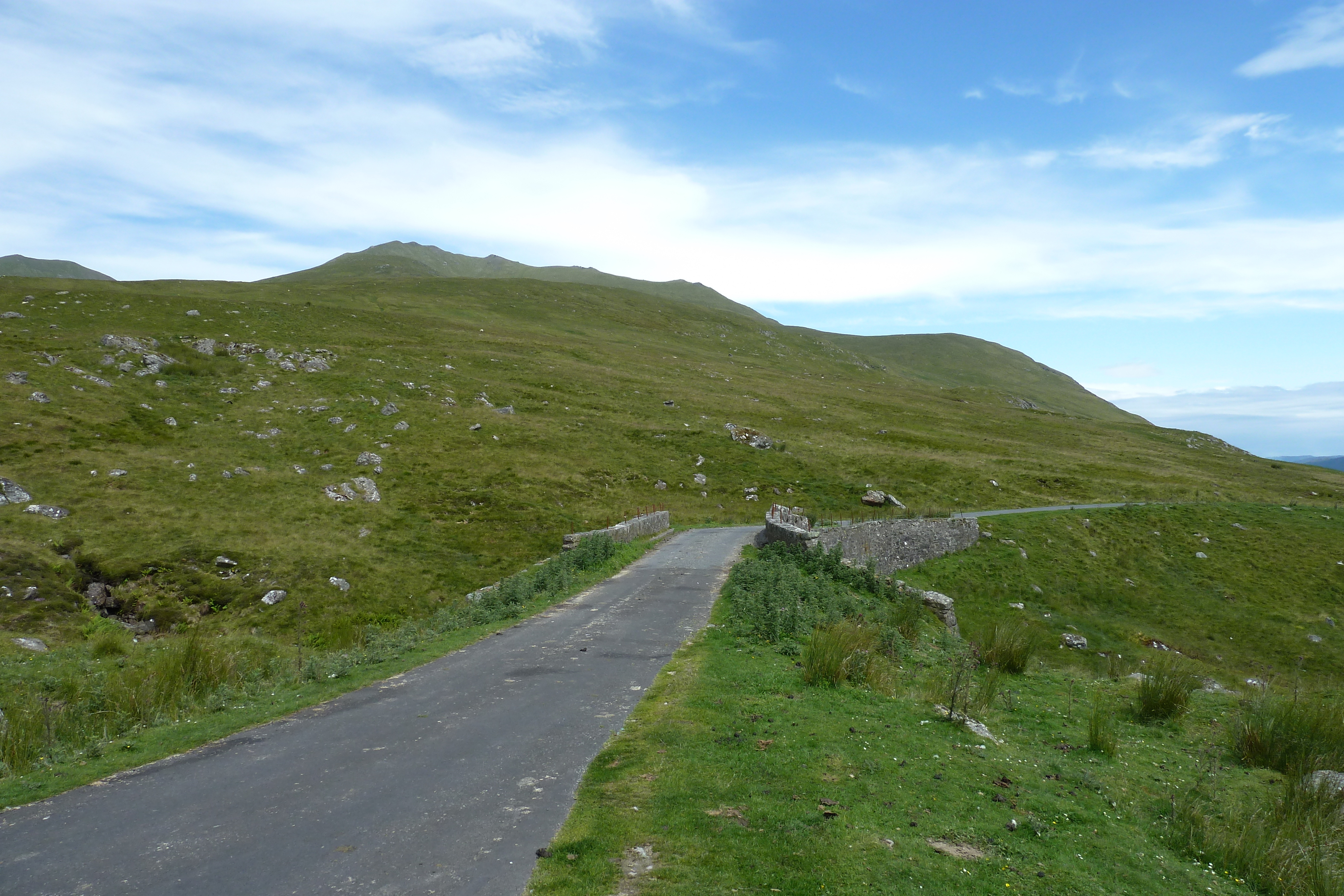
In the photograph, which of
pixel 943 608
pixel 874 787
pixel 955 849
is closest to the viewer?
pixel 955 849

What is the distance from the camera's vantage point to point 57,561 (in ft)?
88.3

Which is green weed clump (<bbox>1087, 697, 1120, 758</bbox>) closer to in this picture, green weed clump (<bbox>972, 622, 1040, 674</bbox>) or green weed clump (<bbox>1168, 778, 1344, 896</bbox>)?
green weed clump (<bbox>1168, 778, 1344, 896</bbox>)

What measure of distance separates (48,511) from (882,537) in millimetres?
40858

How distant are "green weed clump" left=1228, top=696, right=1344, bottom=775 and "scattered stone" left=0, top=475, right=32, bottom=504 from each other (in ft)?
Answer: 148

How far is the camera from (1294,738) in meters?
11.6

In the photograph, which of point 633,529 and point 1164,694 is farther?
point 633,529

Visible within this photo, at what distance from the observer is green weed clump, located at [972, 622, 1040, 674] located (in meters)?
18.0

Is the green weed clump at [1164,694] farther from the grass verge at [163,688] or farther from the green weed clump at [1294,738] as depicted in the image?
the grass verge at [163,688]

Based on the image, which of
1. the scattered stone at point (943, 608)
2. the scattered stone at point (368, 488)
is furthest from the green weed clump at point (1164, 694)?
the scattered stone at point (368, 488)

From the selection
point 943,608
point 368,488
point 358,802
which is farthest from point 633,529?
point 358,802

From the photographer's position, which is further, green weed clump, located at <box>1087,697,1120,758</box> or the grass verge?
green weed clump, located at <box>1087,697,1120,758</box>

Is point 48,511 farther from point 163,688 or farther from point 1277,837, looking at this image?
point 1277,837

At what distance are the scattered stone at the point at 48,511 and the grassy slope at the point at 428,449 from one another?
1.82 feet

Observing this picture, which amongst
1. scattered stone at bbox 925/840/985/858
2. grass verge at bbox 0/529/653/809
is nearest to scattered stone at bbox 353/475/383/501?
grass verge at bbox 0/529/653/809
